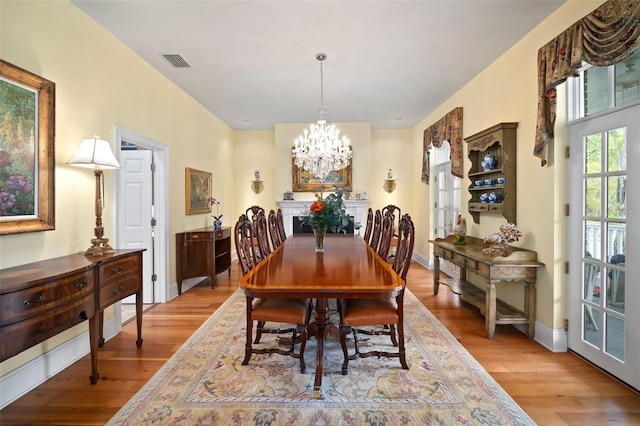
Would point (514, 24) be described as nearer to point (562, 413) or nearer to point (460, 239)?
point (460, 239)

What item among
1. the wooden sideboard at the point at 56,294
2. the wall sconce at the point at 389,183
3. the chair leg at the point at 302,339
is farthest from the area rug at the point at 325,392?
the wall sconce at the point at 389,183

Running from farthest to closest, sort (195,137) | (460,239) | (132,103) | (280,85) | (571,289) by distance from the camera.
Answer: (195,137) → (280,85) → (460,239) → (132,103) → (571,289)

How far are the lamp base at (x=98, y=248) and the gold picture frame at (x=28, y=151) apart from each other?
304 mm

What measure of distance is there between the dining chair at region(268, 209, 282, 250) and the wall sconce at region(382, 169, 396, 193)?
3403 millimetres

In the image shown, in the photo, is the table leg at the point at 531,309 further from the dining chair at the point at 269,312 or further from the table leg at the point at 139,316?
the table leg at the point at 139,316

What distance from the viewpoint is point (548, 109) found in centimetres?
273

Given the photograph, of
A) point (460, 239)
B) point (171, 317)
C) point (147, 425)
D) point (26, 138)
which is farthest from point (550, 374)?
point (26, 138)

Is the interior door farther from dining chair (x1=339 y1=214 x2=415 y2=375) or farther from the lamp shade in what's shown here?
the lamp shade

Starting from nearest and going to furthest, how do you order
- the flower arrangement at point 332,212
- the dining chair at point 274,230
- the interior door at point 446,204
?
the flower arrangement at point 332,212 < the dining chair at point 274,230 < the interior door at point 446,204

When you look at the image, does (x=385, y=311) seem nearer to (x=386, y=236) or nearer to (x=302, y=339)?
(x=302, y=339)

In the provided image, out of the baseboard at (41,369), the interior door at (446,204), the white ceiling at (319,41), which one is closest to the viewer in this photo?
the baseboard at (41,369)

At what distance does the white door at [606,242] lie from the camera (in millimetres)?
2164

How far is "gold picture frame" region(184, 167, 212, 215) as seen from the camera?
4.80 metres

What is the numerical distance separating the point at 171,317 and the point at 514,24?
457cm
